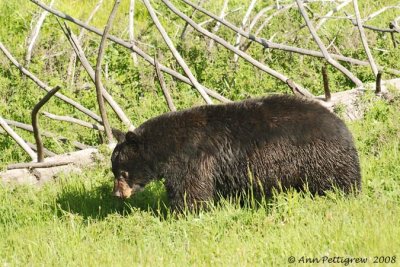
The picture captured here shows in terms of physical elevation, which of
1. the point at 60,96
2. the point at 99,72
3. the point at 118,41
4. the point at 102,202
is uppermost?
the point at 118,41

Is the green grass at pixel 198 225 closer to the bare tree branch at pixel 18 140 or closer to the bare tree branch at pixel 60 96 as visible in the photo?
the bare tree branch at pixel 18 140

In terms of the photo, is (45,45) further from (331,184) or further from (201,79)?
(331,184)

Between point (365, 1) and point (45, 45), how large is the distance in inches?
207

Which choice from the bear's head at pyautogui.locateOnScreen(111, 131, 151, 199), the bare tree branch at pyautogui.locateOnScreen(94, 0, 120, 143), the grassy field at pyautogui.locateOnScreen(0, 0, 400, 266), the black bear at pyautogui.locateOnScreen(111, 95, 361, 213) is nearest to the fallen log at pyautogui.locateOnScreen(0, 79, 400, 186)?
the grassy field at pyautogui.locateOnScreen(0, 0, 400, 266)

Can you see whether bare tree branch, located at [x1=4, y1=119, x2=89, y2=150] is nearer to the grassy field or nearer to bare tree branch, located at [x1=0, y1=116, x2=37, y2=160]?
the grassy field

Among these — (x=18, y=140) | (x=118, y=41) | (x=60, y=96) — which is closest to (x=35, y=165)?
(x=18, y=140)

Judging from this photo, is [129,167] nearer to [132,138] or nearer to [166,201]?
[132,138]

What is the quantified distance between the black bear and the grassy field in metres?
0.17

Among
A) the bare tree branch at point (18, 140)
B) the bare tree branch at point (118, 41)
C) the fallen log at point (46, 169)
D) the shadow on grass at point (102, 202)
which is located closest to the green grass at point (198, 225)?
the shadow on grass at point (102, 202)

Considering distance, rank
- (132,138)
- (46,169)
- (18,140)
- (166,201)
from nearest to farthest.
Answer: (132,138)
(166,201)
(46,169)
(18,140)

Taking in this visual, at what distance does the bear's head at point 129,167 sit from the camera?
22.4ft

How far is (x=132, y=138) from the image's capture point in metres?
6.77

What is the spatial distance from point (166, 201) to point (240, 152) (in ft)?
3.43

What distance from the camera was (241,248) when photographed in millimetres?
5328
